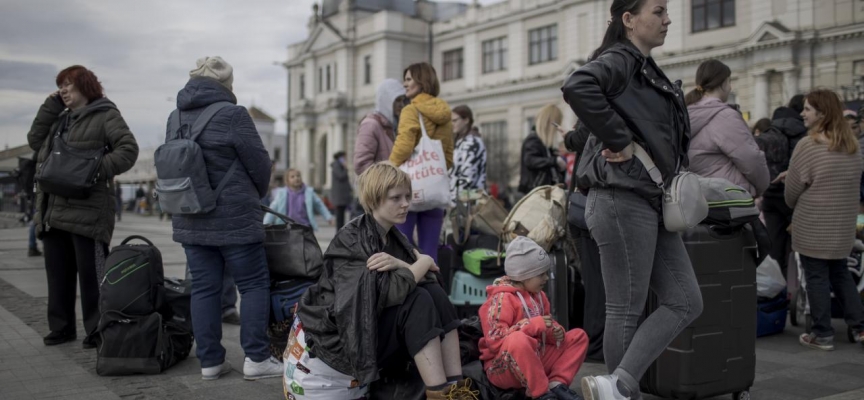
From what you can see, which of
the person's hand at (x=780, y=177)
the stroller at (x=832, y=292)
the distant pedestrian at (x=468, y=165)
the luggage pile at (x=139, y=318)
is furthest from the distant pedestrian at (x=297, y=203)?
the stroller at (x=832, y=292)

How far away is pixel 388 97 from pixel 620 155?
3.43m

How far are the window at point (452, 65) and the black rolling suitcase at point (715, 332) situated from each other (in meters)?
48.4

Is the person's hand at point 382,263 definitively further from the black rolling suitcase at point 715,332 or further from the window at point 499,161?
the window at point 499,161

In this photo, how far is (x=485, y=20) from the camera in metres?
49.0

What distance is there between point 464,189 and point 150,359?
11.4 feet

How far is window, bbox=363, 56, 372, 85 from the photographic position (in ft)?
188

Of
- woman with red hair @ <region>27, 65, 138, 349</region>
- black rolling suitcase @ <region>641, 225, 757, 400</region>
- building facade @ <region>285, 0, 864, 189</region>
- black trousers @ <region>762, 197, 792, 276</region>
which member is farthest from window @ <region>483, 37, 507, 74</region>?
black rolling suitcase @ <region>641, 225, 757, 400</region>

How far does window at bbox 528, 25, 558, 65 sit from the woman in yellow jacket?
127ft

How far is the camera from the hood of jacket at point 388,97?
6.38m

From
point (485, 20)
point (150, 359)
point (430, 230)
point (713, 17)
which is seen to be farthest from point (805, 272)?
point (485, 20)

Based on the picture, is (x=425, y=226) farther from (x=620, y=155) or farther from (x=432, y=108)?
(x=620, y=155)

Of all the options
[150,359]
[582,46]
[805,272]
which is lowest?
[150,359]

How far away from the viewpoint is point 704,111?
4.80 meters

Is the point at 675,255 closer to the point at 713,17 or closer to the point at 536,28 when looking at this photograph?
the point at 713,17
